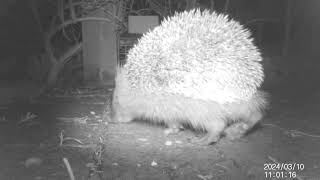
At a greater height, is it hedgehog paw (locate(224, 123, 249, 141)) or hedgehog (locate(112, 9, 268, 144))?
hedgehog (locate(112, 9, 268, 144))

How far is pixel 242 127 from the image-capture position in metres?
3.82

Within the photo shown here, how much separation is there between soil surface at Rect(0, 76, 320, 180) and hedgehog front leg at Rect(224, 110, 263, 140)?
0.23 feet

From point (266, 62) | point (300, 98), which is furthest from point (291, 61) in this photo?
point (300, 98)

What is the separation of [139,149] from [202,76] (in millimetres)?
789

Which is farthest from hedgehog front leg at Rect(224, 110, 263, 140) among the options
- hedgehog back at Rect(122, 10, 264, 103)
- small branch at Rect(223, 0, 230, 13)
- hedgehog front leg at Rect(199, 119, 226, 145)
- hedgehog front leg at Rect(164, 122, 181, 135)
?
small branch at Rect(223, 0, 230, 13)

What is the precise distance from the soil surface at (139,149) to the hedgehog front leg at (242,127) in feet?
0.23

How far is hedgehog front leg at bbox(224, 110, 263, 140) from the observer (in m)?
3.79

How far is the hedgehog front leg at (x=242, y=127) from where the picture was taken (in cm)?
379

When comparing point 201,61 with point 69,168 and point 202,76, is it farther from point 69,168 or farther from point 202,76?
point 69,168

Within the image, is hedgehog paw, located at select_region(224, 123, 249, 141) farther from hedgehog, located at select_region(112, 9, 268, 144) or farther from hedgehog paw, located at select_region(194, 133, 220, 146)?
hedgehog paw, located at select_region(194, 133, 220, 146)

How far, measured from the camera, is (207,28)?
12.1 feet

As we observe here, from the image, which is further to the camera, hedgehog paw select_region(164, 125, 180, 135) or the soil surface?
hedgehog paw select_region(164, 125, 180, 135)

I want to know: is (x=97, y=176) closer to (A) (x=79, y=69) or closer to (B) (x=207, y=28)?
(B) (x=207, y=28)

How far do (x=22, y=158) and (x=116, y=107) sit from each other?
1.28 m
